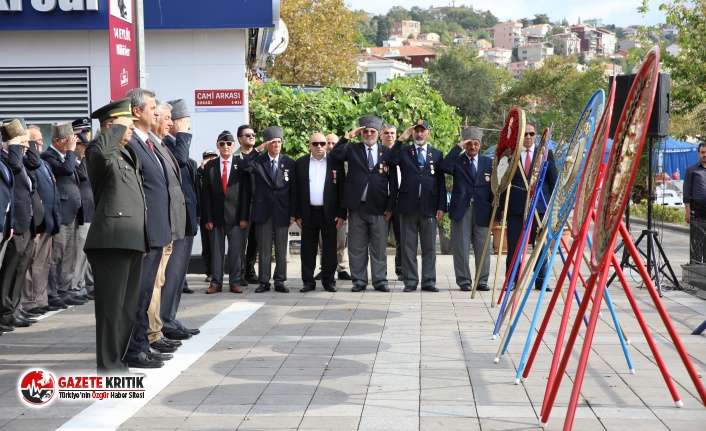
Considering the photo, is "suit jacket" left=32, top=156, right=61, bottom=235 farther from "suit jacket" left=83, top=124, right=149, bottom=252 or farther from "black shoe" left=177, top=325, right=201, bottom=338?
"suit jacket" left=83, top=124, right=149, bottom=252


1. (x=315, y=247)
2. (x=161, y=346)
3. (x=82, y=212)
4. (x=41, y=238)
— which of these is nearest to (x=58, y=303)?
(x=41, y=238)

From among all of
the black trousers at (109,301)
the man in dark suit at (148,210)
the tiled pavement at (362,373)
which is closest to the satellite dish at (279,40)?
the tiled pavement at (362,373)

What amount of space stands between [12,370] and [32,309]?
123 inches

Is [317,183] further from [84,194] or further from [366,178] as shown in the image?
[84,194]

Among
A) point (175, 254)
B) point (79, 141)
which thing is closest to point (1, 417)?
point (175, 254)

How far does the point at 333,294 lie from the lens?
12328mm

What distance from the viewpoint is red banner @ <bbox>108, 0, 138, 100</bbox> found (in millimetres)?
9469

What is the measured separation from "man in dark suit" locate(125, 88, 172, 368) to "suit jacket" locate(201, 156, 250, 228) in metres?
5.18

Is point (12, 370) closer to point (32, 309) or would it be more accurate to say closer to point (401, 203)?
point (32, 309)

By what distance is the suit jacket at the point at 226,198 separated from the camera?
12.7 metres

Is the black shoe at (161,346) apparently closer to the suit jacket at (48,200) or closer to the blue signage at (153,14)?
the suit jacket at (48,200)

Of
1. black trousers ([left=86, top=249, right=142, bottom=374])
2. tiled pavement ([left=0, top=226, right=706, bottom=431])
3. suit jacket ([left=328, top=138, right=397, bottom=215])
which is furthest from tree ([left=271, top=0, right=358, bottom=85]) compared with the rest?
black trousers ([left=86, top=249, right=142, bottom=374])

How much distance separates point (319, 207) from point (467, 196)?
1.99 m

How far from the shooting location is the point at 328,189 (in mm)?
12641
